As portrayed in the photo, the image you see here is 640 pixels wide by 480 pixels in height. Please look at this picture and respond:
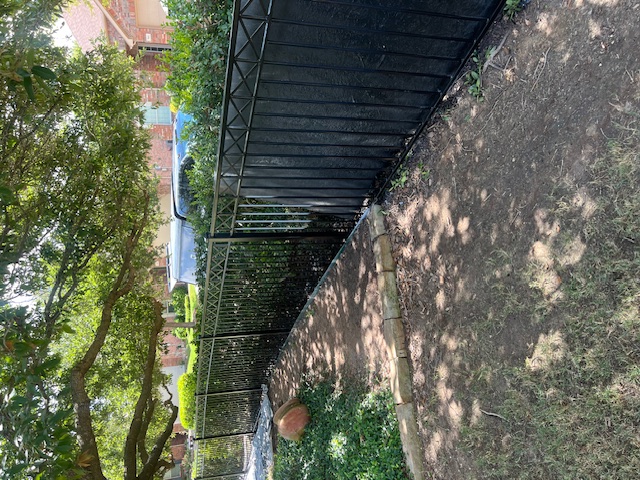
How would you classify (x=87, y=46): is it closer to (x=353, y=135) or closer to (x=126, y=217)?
(x=126, y=217)

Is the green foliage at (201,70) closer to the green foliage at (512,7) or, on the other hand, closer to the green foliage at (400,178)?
the green foliage at (400,178)

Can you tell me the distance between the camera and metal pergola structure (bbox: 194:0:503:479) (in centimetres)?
374

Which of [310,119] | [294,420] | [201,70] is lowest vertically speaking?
[294,420]

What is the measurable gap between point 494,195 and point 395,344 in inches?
72.3

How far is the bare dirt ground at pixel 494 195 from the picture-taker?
2973 mm

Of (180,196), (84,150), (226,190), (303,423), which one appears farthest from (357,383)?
(84,150)

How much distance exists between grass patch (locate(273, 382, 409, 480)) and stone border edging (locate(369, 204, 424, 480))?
0.56 ft

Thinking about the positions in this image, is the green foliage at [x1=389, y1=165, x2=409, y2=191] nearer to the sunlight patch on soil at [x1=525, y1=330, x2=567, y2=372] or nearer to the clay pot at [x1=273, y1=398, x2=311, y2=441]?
the sunlight patch on soil at [x1=525, y1=330, x2=567, y2=372]

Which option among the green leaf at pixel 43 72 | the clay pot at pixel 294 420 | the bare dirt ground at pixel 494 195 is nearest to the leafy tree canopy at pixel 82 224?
the clay pot at pixel 294 420

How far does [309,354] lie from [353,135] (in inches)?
152

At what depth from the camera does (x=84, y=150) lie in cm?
714

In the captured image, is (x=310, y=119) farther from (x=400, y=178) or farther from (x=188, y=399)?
(x=188, y=399)

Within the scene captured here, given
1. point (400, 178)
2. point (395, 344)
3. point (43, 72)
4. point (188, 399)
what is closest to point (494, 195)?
point (400, 178)

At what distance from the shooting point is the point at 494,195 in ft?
11.9
